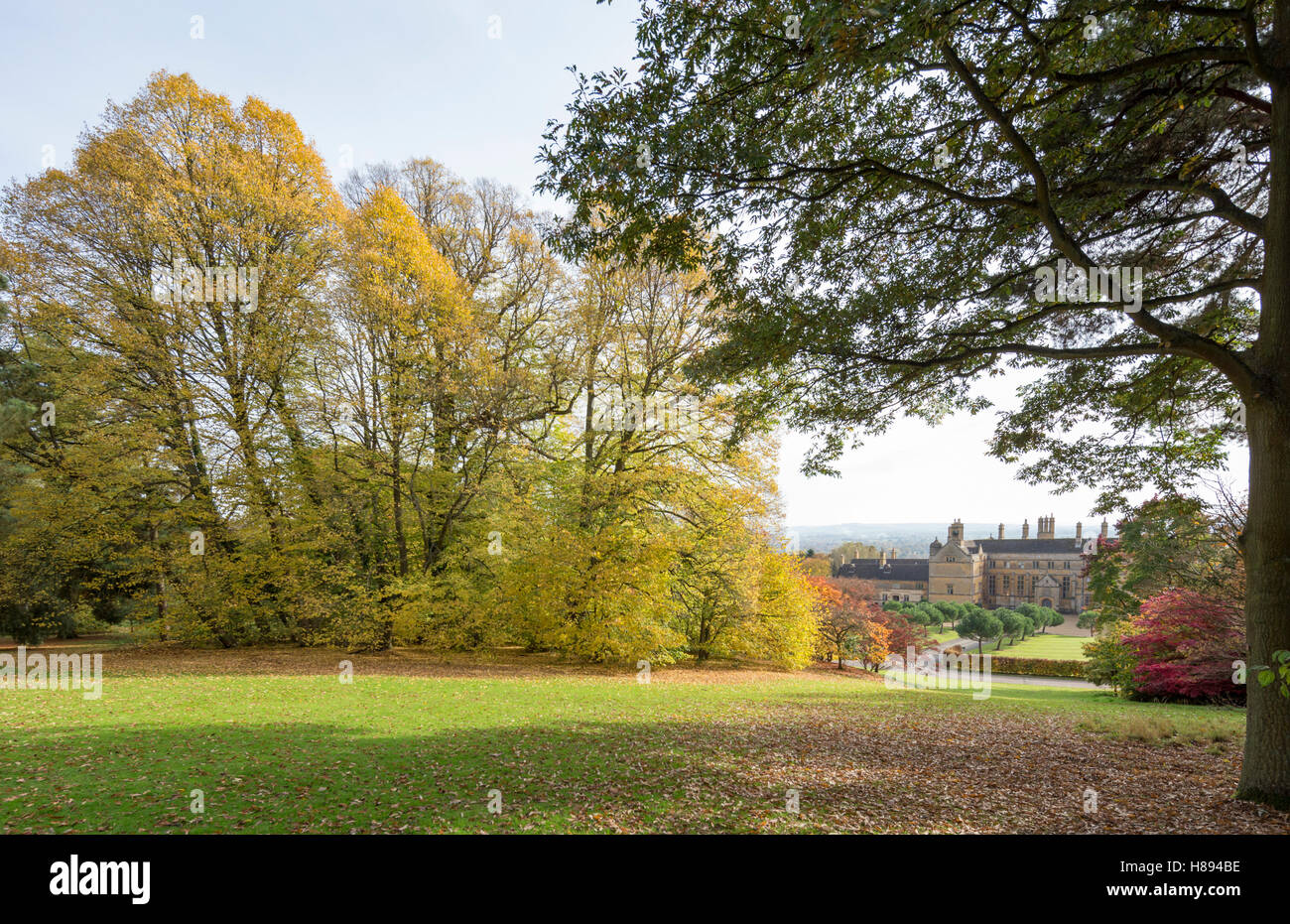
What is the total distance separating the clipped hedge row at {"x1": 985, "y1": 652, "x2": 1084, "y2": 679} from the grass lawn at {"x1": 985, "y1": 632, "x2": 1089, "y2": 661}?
18.6 ft

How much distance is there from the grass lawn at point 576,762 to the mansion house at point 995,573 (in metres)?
70.0

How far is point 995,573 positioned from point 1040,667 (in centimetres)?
5486

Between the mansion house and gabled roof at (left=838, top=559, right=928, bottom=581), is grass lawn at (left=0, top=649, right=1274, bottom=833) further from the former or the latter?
gabled roof at (left=838, top=559, right=928, bottom=581)

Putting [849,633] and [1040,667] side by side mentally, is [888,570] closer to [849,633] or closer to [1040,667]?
[1040,667]

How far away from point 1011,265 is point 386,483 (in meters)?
17.0

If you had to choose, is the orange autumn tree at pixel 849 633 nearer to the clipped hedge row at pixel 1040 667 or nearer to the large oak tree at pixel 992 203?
the clipped hedge row at pixel 1040 667

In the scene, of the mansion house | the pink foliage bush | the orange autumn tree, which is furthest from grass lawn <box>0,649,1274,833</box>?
the mansion house

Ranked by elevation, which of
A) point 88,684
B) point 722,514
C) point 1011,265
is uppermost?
point 1011,265

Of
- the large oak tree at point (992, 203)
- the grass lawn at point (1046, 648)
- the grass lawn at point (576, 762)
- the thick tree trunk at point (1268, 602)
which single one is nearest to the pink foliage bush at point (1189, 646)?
the grass lawn at point (576, 762)

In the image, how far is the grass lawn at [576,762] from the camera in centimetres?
504

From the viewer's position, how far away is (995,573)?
264ft

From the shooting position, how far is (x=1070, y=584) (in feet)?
249

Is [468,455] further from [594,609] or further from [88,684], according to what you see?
[88,684]
